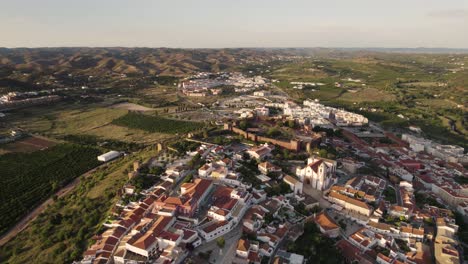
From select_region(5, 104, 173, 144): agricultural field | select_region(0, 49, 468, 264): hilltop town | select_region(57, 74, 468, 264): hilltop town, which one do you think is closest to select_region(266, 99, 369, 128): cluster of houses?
select_region(0, 49, 468, 264): hilltop town

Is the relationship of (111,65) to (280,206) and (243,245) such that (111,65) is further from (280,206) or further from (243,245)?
(243,245)

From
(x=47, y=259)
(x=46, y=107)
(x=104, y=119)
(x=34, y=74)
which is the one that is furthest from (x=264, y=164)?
(x=34, y=74)

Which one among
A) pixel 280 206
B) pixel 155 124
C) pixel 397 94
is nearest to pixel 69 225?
pixel 280 206

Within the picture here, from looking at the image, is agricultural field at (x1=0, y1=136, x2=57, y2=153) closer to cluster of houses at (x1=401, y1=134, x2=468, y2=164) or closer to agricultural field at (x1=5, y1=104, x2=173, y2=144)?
agricultural field at (x1=5, y1=104, x2=173, y2=144)

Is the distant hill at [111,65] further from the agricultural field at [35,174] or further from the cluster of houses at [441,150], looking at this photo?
the cluster of houses at [441,150]

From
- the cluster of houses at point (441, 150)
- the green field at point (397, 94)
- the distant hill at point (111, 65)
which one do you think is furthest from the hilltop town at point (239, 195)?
the distant hill at point (111, 65)

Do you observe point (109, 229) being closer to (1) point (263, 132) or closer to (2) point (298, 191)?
(2) point (298, 191)

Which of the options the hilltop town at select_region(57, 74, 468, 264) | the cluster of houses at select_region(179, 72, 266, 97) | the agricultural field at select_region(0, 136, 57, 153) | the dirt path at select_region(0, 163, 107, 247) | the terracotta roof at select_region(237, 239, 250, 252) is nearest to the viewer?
the terracotta roof at select_region(237, 239, 250, 252)
